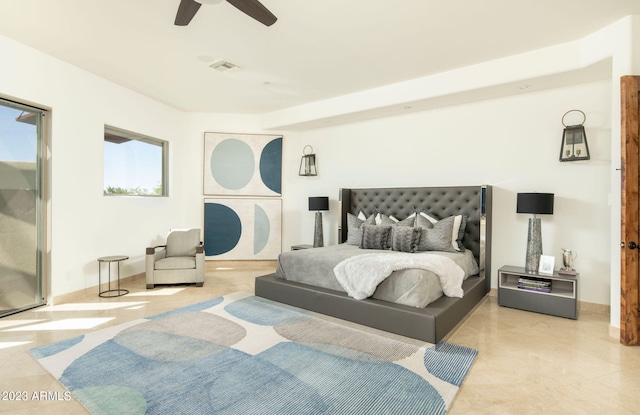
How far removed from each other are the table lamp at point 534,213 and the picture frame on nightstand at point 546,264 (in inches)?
1.8

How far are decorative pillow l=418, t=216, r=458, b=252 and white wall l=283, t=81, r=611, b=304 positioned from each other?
2.29 feet

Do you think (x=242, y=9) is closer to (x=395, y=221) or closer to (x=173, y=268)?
(x=395, y=221)

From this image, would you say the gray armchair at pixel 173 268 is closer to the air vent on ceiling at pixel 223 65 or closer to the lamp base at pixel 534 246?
the air vent on ceiling at pixel 223 65

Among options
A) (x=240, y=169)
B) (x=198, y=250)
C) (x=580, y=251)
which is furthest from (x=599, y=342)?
(x=240, y=169)

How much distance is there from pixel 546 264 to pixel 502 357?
1677 mm

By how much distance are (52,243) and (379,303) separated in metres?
3.97

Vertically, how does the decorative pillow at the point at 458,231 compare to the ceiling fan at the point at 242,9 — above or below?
below

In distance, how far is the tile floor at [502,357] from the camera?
79.9 inches

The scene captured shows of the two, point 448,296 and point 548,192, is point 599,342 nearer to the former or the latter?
point 448,296

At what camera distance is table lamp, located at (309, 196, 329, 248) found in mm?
5793

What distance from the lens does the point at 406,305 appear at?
3.01m

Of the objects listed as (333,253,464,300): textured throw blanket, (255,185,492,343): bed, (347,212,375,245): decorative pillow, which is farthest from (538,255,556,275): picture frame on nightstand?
(347,212,375,245): decorative pillow

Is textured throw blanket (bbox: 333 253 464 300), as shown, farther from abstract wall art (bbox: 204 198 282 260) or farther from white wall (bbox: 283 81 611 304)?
abstract wall art (bbox: 204 198 282 260)

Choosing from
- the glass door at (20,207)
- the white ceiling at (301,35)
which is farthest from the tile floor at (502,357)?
the white ceiling at (301,35)
